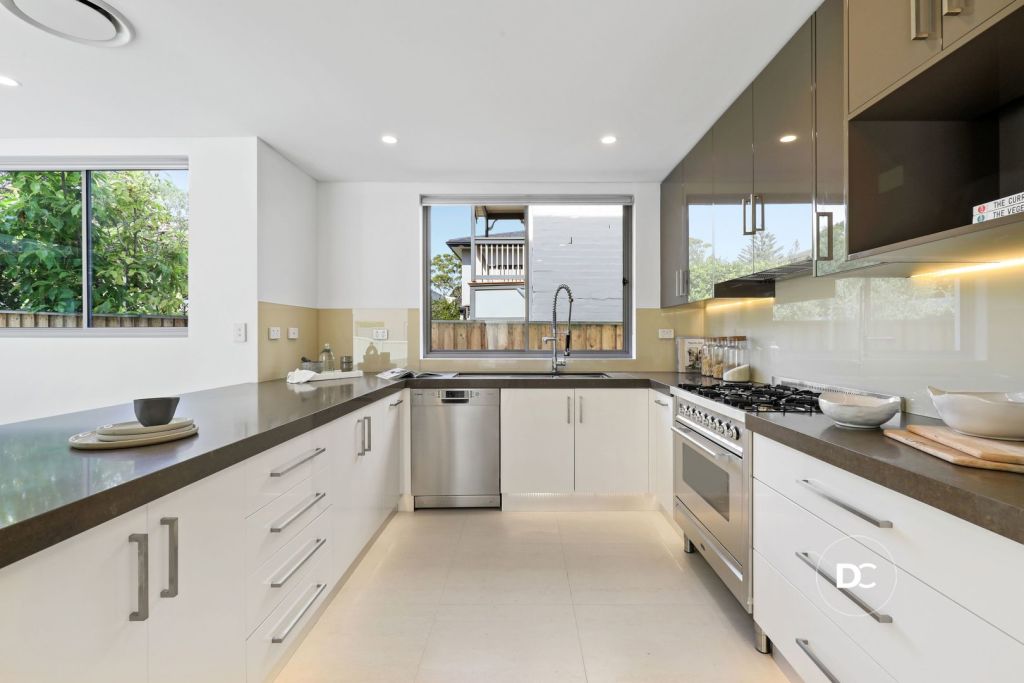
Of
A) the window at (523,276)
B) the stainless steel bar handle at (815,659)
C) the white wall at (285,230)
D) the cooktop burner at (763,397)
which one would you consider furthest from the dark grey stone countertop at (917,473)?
the white wall at (285,230)

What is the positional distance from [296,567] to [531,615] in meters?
1.00

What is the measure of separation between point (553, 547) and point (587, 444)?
72cm

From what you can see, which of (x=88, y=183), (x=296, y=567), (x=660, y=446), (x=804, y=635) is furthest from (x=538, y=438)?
(x=88, y=183)

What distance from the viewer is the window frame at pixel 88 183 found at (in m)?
2.84

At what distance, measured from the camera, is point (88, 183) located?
291 cm

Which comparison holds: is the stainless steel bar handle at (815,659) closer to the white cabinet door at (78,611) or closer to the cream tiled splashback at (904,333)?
the cream tiled splashback at (904,333)

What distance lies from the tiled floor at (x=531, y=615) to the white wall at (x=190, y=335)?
5.20 feet

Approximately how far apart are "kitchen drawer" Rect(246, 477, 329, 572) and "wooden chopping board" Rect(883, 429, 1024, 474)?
1817 millimetres

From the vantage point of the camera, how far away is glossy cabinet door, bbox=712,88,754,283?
213 centimetres

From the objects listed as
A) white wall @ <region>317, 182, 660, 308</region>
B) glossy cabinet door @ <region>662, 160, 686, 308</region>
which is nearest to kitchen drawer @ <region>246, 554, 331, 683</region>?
white wall @ <region>317, 182, 660, 308</region>

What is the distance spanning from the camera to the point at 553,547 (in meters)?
2.56

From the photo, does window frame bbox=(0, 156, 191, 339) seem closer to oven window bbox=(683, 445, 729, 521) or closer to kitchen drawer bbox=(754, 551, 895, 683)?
oven window bbox=(683, 445, 729, 521)

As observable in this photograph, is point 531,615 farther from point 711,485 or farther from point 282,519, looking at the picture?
point 282,519

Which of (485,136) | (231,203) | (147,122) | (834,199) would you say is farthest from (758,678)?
(147,122)
